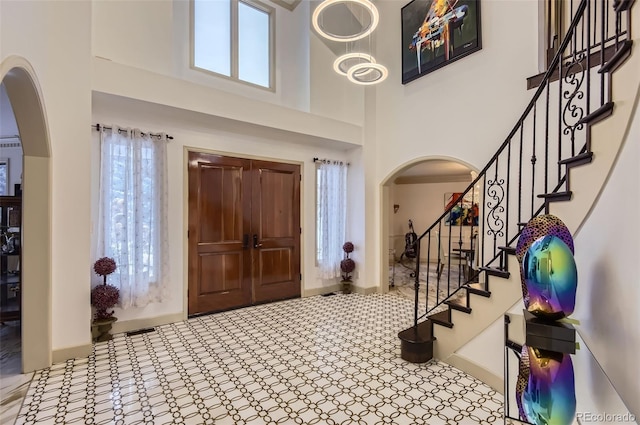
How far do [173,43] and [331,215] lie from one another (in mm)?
3654

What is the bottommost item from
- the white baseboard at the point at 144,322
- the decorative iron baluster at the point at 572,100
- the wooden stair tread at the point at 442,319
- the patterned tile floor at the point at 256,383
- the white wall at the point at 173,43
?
the patterned tile floor at the point at 256,383

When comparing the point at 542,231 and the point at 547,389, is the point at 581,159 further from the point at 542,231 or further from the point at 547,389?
the point at 547,389

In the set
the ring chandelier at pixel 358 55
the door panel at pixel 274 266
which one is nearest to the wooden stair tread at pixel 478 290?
the ring chandelier at pixel 358 55

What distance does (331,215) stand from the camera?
5.76 m

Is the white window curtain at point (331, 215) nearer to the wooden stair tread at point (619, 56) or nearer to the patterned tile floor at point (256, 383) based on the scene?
the patterned tile floor at point (256, 383)

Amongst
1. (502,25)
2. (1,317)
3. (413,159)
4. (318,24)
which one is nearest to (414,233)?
(413,159)

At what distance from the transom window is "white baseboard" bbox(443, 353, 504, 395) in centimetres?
478

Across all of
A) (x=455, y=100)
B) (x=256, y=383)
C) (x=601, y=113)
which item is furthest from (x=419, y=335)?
(x=455, y=100)

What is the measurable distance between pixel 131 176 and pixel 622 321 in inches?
180

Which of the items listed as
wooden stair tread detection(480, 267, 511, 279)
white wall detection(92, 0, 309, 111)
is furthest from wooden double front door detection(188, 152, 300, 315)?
wooden stair tread detection(480, 267, 511, 279)

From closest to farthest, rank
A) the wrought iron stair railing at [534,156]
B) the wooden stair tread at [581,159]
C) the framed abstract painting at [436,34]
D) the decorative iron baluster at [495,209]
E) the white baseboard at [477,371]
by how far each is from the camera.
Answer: the wooden stair tread at [581,159]
the white baseboard at [477,371]
the wrought iron stair railing at [534,156]
the decorative iron baluster at [495,209]
the framed abstract painting at [436,34]

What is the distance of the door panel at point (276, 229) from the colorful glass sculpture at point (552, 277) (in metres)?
4.13

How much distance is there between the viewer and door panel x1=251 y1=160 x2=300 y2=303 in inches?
201

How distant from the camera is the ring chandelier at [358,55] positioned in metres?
2.90
